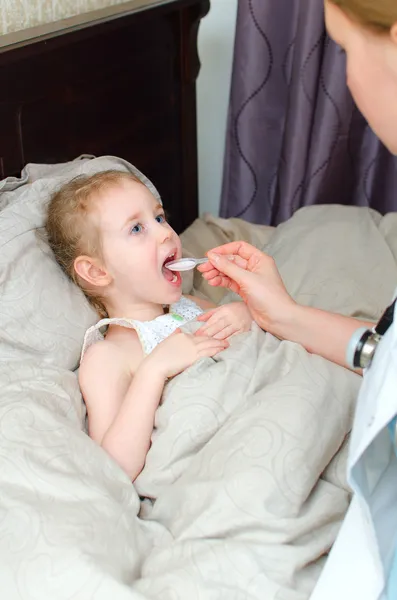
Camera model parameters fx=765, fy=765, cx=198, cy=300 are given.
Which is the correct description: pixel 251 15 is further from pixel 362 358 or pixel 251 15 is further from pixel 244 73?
pixel 362 358

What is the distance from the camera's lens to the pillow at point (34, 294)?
4.46ft

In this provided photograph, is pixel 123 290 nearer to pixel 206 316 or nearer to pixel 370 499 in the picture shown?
pixel 206 316

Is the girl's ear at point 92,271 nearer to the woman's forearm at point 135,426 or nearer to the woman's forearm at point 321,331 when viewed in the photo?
the woman's forearm at point 135,426

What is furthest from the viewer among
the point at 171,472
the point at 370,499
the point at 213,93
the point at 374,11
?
the point at 213,93

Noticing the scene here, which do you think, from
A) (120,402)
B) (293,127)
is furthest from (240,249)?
(293,127)

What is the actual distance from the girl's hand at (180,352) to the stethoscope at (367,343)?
44 cm

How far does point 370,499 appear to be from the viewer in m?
0.94

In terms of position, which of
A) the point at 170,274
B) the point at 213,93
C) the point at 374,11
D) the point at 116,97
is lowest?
the point at 213,93

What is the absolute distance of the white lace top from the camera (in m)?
1.42

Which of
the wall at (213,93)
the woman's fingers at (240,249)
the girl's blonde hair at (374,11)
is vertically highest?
the girl's blonde hair at (374,11)

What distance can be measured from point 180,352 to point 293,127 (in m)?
1.12

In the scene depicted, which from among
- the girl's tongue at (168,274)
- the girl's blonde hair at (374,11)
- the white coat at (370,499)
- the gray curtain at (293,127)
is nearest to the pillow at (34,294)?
the girl's tongue at (168,274)

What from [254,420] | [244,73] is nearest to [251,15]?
[244,73]

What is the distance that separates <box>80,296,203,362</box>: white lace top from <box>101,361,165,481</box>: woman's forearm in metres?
0.14
